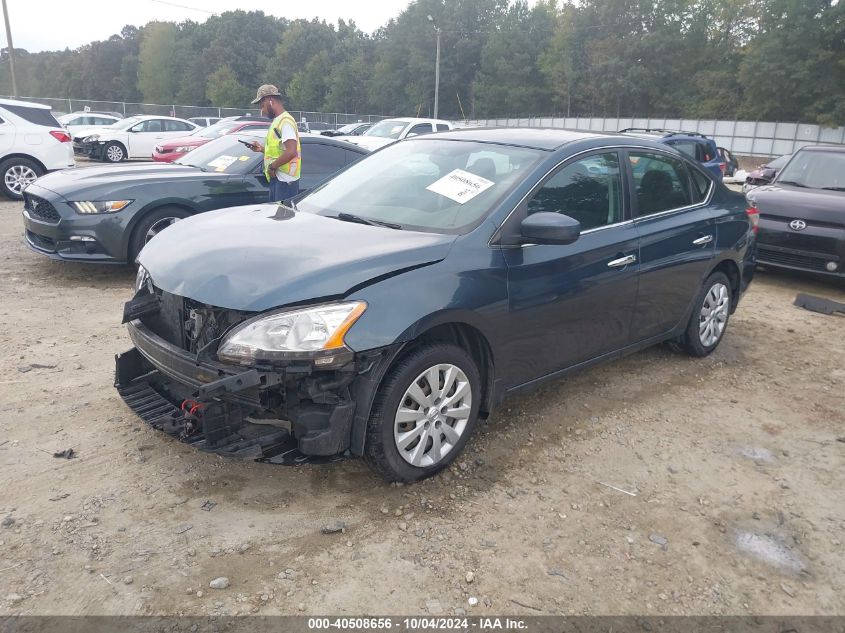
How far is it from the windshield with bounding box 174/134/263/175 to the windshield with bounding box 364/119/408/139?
7.68m

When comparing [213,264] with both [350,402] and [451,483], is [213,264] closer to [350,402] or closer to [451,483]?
[350,402]

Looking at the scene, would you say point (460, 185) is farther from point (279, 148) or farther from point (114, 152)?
point (114, 152)

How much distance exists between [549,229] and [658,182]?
5.50ft

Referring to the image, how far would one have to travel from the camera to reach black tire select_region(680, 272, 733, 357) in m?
5.01

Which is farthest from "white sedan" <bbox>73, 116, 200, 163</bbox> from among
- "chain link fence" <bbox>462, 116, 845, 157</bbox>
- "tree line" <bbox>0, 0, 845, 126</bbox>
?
"chain link fence" <bbox>462, 116, 845, 157</bbox>

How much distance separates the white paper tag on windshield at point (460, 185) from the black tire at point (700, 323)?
2.23 meters

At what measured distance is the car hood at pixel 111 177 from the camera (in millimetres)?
6301

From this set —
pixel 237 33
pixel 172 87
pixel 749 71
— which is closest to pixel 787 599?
pixel 749 71

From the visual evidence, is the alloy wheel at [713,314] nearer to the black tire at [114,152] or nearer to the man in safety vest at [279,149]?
the man in safety vest at [279,149]

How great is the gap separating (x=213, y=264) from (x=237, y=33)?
311 feet

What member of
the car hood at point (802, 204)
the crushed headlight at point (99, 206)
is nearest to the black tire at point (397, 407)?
the crushed headlight at point (99, 206)

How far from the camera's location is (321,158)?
767 cm

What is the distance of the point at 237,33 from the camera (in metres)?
87.1

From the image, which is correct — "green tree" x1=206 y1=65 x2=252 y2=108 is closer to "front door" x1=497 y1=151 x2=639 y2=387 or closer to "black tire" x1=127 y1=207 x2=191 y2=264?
"black tire" x1=127 y1=207 x2=191 y2=264
